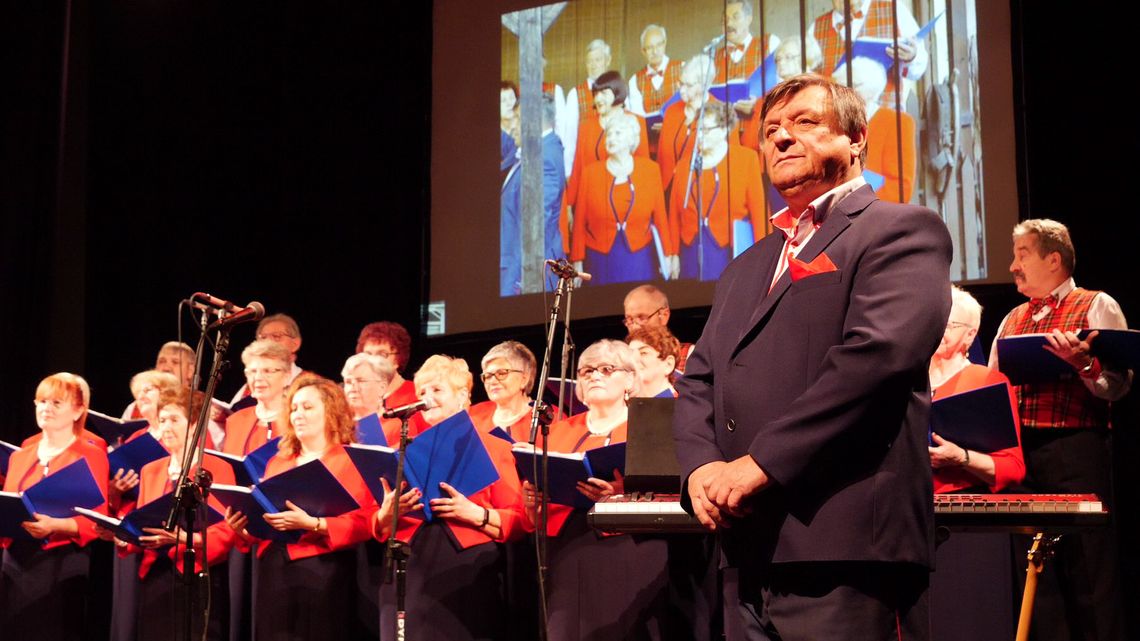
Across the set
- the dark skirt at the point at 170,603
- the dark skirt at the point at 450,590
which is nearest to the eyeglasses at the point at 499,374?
the dark skirt at the point at 450,590

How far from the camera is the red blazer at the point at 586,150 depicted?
6.79 m

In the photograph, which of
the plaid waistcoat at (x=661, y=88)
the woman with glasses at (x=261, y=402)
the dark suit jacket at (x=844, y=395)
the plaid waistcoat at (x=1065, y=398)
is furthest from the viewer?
the plaid waistcoat at (x=661, y=88)

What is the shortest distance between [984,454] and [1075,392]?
975 mm

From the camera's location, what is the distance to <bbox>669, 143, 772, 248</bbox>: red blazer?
20.5ft

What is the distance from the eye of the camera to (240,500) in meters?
4.41

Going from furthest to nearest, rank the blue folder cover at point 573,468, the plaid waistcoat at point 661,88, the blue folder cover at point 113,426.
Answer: the plaid waistcoat at point 661,88 → the blue folder cover at point 113,426 → the blue folder cover at point 573,468

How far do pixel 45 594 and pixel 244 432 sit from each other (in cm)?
113

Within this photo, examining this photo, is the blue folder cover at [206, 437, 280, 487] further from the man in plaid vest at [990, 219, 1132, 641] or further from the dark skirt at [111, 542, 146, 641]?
the man in plaid vest at [990, 219, 1132, 641]

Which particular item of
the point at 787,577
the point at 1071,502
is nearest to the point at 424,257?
the point at 1071,502

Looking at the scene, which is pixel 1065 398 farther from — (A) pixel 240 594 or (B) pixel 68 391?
(B) pixel 68 391

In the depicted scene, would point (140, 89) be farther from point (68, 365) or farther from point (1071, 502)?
point (1071, 502)

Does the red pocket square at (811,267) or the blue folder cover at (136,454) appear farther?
the blue folder cover at (136,454)

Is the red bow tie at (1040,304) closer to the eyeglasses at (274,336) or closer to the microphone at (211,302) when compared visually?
the microphone at (211,302)

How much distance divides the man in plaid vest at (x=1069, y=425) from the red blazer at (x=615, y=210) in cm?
247
